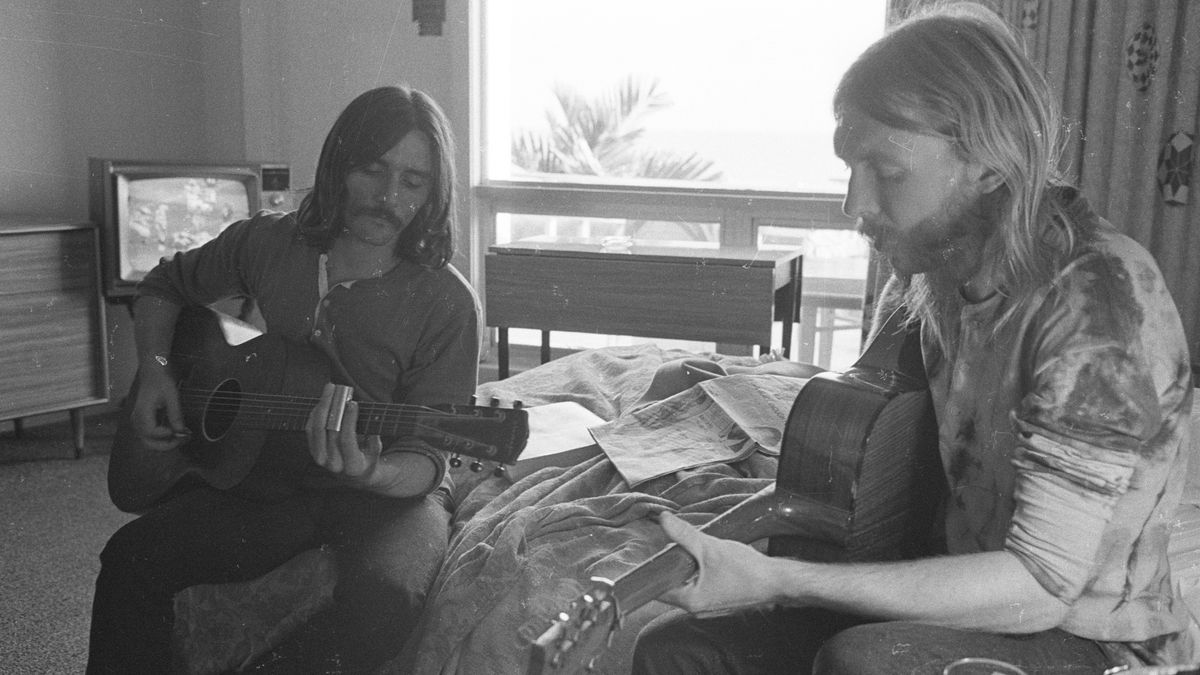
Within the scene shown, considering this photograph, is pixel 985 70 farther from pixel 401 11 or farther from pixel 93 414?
pixel 93 414

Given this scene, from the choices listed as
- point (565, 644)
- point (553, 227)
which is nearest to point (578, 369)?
point (553, 227)

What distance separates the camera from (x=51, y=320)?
0.89 meters

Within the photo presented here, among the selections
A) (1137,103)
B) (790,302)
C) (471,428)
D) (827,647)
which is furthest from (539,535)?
(1137,103)

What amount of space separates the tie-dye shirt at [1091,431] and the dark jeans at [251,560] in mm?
439

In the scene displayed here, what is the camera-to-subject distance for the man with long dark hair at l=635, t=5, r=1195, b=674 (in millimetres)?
625

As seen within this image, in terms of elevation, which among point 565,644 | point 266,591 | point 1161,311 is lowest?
point 266,591

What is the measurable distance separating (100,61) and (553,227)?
26.4 inches

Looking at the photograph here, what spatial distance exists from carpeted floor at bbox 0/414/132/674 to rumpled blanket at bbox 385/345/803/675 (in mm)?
279

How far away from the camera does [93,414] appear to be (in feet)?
2.75

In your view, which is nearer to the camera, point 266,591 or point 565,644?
point 565,644

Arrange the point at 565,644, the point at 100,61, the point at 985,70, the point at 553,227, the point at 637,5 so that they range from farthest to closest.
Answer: the point at 553,227, the point at 637,5, the point at 100,61, the point at 985,70, the point at 565,644

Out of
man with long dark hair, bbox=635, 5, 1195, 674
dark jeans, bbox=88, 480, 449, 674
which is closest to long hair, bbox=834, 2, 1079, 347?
man with long dark hair, bbox=635, 5, 1195, 674

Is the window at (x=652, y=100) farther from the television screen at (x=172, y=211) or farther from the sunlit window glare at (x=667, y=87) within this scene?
the television screen at (x=172, y=211)

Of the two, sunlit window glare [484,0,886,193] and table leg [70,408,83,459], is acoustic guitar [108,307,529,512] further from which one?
sunlit window glare [484,0,886,193]
